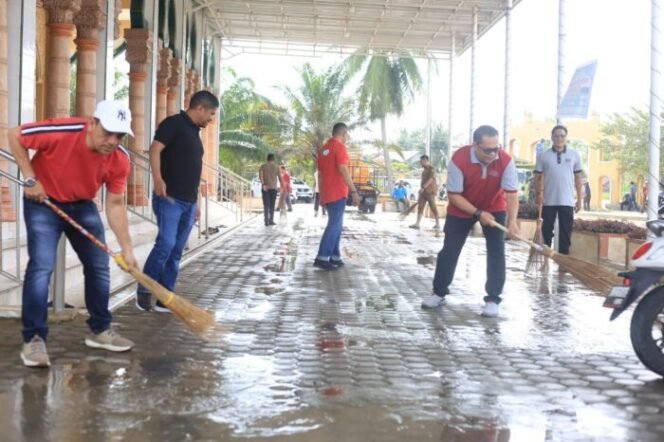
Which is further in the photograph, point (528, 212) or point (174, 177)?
point (528, 212)

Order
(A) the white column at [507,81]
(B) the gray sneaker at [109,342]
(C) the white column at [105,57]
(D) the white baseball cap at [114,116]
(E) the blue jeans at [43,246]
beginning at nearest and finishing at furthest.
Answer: (D) the white baseball cap at [114,116]
(E) the blue jeans at [43,246]
(B) the gray sneaker at [109,342]
(C) the white column at [105,57]
(A) the white column at [507,81]

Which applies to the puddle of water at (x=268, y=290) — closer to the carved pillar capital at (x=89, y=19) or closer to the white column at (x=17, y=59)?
the white column at (x=17, y=59)

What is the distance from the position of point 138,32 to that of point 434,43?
13.3 m

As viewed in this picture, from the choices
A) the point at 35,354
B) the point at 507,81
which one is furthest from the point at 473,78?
the point at 35,354

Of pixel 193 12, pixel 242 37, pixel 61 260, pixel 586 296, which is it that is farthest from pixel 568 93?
pixel 242 37

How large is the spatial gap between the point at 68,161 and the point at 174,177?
6.56 feet

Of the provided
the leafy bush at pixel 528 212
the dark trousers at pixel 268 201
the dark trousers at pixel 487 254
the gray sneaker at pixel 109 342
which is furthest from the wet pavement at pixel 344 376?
the dark trousers at pixel 268 201

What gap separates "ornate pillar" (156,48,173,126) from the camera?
19.7m

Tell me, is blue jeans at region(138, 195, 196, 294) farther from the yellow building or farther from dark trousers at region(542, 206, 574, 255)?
the yellow building

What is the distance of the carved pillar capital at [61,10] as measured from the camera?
500 inches

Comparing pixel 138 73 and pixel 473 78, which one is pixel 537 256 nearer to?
pixel 138 73

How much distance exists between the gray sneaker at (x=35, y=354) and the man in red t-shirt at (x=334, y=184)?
18.3 feet

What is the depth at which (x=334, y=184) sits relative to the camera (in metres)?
10.3

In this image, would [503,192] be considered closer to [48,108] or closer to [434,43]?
[48,108]
